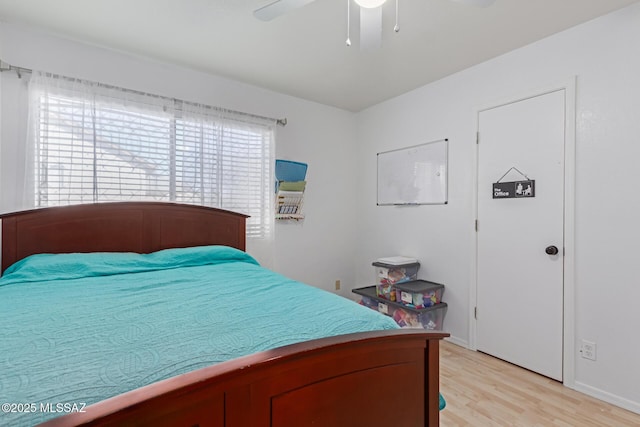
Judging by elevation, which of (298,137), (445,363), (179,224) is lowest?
(445,363)

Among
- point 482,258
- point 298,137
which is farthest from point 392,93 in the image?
point 482,258

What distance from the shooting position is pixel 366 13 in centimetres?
161

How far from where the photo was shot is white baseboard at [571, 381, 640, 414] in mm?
1832

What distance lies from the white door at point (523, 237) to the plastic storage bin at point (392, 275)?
648 millimetres

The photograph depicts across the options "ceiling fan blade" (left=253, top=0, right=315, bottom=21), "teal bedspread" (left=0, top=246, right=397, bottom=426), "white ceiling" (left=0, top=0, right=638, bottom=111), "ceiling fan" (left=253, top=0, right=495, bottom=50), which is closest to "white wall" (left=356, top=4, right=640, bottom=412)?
Result: "white ceiling" (left=0, top=0, right=638, bottom=111)

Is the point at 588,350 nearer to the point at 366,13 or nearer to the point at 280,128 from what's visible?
the point at 366,13

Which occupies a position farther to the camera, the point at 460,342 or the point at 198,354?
the point at 460,342

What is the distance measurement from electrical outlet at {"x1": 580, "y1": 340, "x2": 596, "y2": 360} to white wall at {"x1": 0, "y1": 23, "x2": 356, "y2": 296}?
229 centimetres

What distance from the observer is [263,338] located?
39.0 inches

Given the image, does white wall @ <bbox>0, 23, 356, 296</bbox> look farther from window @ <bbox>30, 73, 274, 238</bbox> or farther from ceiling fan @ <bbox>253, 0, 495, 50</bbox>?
ceiling fan @ <bbox>253, 0, 495, 50</bbox>

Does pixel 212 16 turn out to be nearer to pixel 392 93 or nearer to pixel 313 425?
pixel 392 93

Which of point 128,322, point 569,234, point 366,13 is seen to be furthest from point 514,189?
point 128,322

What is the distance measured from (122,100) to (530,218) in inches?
127

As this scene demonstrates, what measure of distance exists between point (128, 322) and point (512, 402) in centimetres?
216
